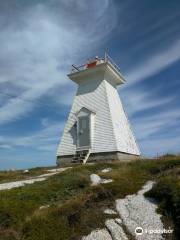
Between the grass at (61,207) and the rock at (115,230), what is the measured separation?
0.87 ft

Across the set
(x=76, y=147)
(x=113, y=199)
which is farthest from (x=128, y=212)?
(x=76, y=147)

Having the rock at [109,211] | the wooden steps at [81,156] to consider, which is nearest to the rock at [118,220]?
the rock at [109,211]

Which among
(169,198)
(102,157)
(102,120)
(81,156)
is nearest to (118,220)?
(169,198)

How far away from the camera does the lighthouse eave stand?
87.5ft

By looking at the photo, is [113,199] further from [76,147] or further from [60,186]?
[76,147]

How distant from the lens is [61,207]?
32.8 ft

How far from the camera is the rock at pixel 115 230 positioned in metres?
8.59

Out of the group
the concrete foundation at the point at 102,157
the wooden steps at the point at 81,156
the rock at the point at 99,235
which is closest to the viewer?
the rock at the point at 99,235

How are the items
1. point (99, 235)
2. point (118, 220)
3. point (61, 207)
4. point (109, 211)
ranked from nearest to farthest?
point (99, 235) < point (118, 220) < point (61, 207) < point (109, 211)

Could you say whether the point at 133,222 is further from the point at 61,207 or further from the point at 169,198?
the point at 61,207

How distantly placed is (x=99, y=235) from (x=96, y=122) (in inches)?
678

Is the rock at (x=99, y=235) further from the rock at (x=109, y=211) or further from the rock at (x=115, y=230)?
the rock at (x=109, y=211)

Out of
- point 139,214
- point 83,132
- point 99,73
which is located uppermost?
point 99,73

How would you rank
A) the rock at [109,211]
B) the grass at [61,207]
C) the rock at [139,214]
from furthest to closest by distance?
the rock at [109,211] → the rock at [139,214] → the grass at [61,207]
